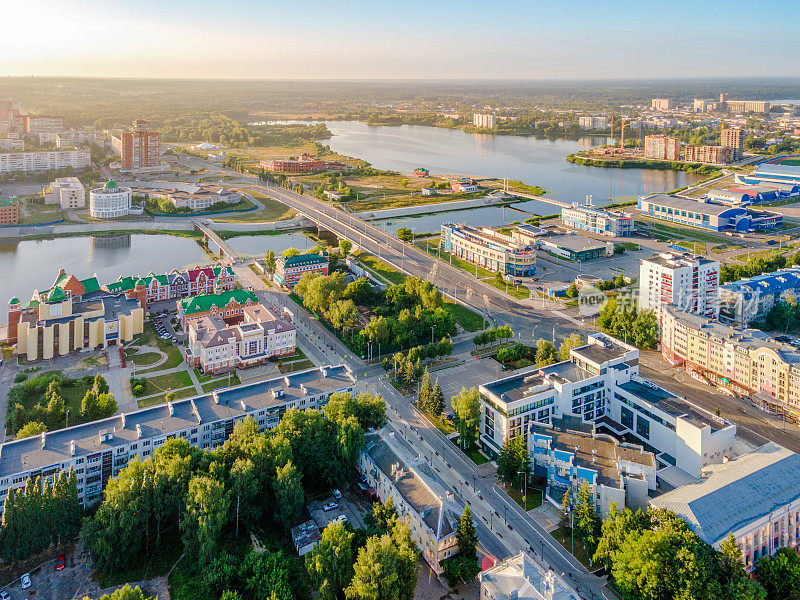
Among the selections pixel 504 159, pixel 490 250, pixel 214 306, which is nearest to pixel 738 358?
pixel 490 250

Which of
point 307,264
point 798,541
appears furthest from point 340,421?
point 307,264

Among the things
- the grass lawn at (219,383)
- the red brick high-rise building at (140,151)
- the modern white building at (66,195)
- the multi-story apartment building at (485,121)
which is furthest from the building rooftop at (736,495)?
the multi-story apartment building at (485,121)

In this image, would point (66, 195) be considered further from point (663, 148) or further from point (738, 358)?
point (663, 148)

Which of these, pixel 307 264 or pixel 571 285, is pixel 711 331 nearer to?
pixel 571 285

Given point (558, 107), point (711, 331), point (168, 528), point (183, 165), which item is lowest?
point (168, 528)

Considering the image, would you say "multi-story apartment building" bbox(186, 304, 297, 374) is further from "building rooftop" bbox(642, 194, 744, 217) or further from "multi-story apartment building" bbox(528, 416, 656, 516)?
"building rooftop" bbox(642, 194, 744, 217)

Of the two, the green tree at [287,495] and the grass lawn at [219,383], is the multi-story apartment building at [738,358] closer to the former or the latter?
the green tree at [287,495]
